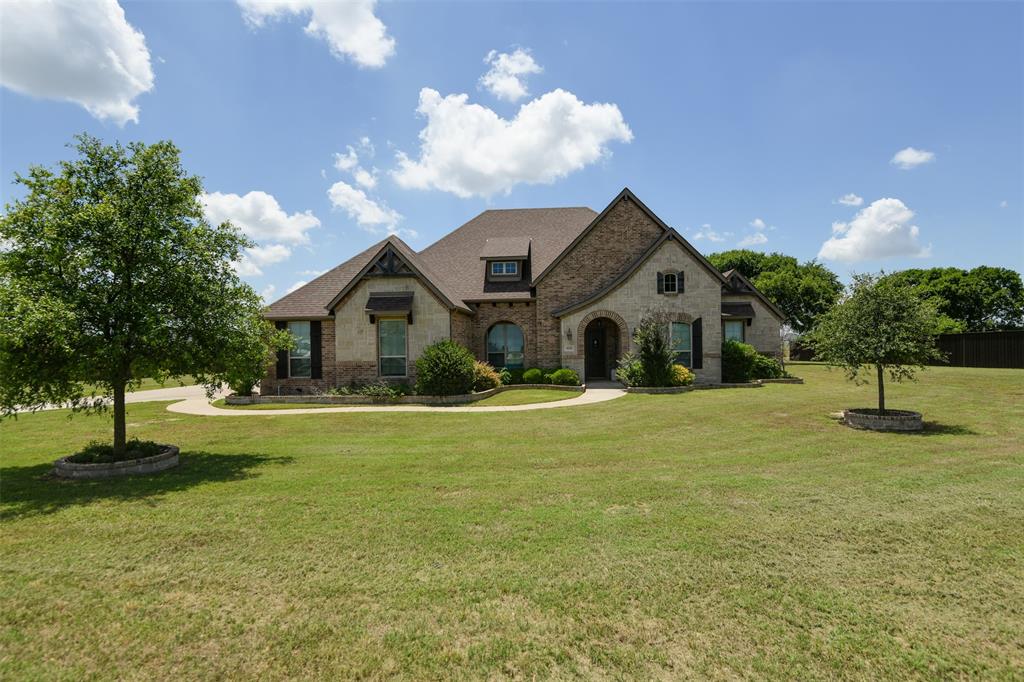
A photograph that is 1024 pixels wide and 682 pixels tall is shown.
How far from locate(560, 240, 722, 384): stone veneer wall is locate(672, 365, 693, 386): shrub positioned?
164cm

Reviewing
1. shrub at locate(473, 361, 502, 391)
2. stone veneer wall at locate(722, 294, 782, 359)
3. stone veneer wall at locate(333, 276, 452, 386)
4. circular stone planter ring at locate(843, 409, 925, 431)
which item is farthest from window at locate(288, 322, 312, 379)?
stone veneer wall at locate(722, 294, 782, 359)

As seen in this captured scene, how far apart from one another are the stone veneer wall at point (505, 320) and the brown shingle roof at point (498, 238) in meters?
0.54

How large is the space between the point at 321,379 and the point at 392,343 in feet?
12.5

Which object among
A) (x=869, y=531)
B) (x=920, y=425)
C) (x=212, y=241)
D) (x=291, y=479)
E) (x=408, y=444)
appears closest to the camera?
(x=869, y=531)

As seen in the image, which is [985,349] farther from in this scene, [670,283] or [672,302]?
[670,283]

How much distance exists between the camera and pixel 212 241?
1020 centimetres

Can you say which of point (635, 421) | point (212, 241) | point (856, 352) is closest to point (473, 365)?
point (635, 421)

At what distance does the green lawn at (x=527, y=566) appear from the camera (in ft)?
12.3

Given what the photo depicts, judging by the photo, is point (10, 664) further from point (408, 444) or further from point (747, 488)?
point (747, 488)

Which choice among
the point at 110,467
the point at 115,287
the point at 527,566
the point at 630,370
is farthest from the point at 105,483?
the point at 630,370

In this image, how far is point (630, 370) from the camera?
20.9m

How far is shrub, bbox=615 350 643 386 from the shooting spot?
20562mm

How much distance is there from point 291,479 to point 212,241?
5547 millimetres

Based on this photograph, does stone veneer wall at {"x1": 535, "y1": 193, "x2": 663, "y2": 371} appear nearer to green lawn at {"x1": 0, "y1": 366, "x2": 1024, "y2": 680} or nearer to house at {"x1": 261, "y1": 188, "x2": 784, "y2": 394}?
house at {"x1": 261, "y1": 188, "x2": 784, "y2": 394}
